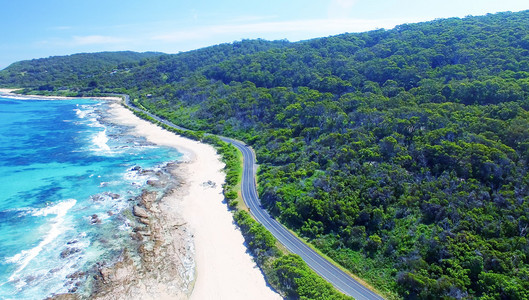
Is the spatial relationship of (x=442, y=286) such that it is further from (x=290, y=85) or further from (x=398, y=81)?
(x=290, y=85)

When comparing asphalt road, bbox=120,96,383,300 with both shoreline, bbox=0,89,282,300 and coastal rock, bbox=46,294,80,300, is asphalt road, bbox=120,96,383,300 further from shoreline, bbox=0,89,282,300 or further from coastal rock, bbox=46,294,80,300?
coastal rock, bbox=46,294,80,300

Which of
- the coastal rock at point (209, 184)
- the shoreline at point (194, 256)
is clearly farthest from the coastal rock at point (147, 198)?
the coastal rock at point (209, 184)

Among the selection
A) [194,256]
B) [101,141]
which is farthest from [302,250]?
[101,141]

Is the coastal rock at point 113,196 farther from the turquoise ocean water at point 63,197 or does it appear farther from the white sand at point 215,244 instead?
the white sand at point 215,244

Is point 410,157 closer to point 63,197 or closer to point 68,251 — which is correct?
point 68,251

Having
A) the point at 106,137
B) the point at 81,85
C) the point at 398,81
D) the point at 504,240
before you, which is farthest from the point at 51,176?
the point at 81,85

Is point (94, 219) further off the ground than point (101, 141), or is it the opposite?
point (101, 141)
